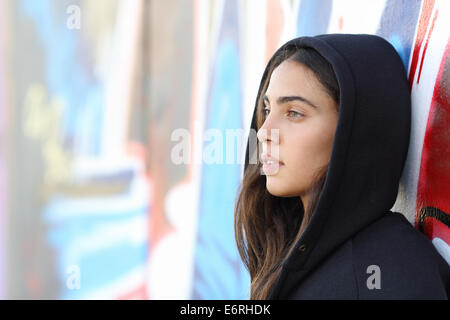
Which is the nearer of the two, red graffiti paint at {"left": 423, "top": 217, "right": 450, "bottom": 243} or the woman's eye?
red graffiti paint at {"left": 423, "top": 217, "right": 450, "bottom": 243}

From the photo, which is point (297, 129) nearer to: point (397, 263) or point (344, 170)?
point (344, 170)

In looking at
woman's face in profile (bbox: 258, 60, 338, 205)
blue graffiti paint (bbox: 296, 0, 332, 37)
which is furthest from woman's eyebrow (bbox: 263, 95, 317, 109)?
blue graffiti paint (bbox: 296, 0, 332, 37)

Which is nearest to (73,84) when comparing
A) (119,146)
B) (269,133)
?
(119,146)

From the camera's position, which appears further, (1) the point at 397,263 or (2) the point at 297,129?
(2) the point at 297,129

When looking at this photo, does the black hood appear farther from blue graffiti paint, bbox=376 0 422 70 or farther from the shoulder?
blue graffiti paint, bbox=376 0 422 70

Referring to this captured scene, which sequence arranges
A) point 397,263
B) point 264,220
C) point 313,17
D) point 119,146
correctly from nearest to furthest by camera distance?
point 397,263
point 264,220
point 313,17
point 119,146

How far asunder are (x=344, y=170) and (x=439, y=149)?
300 mm

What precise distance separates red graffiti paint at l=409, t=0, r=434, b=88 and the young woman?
0.26ft

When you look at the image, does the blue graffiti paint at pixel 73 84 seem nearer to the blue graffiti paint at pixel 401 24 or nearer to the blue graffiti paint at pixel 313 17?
the blue graffiti paint at pixel 313 17

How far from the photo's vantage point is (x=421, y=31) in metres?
1.78

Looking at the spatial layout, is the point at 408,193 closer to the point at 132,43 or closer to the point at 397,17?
the point at 397,17

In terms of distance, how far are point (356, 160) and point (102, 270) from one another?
2976 mm

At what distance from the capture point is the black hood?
61.7 inches

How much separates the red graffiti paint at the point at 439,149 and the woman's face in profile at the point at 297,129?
0.29 meters
